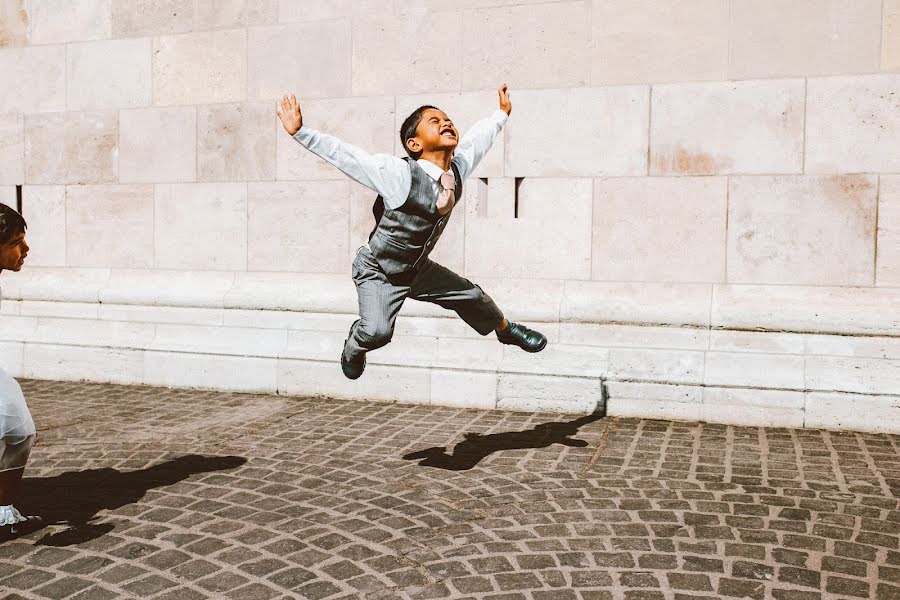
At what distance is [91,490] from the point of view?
13.4 ft

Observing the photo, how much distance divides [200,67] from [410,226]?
3.92 metres

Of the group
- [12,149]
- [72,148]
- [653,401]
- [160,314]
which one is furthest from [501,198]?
[12,149]

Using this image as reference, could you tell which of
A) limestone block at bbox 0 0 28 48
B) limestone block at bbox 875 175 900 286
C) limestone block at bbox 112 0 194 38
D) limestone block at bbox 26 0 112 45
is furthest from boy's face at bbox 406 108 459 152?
limestone block at bbox 0 0 28 48

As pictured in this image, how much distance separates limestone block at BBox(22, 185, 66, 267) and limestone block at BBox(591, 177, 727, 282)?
191 inches

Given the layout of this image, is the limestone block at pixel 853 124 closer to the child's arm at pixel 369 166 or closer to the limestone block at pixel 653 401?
the limestone block at pixel 653 401

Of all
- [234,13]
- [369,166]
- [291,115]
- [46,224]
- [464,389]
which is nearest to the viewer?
[291,115]

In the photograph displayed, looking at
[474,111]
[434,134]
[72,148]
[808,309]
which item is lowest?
[808,309]

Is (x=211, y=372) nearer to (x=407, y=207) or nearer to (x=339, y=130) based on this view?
(x=339, y=130)

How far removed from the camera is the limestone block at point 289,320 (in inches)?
254

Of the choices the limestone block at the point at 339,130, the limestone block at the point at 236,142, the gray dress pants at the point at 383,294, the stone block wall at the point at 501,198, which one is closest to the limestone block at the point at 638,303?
the stone block wall at the point at 501,198

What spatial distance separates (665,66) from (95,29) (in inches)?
198

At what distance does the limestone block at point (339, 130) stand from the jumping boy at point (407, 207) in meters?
2.24

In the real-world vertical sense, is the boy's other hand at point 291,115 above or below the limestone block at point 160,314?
above

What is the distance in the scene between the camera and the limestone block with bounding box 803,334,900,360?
17.5ft
